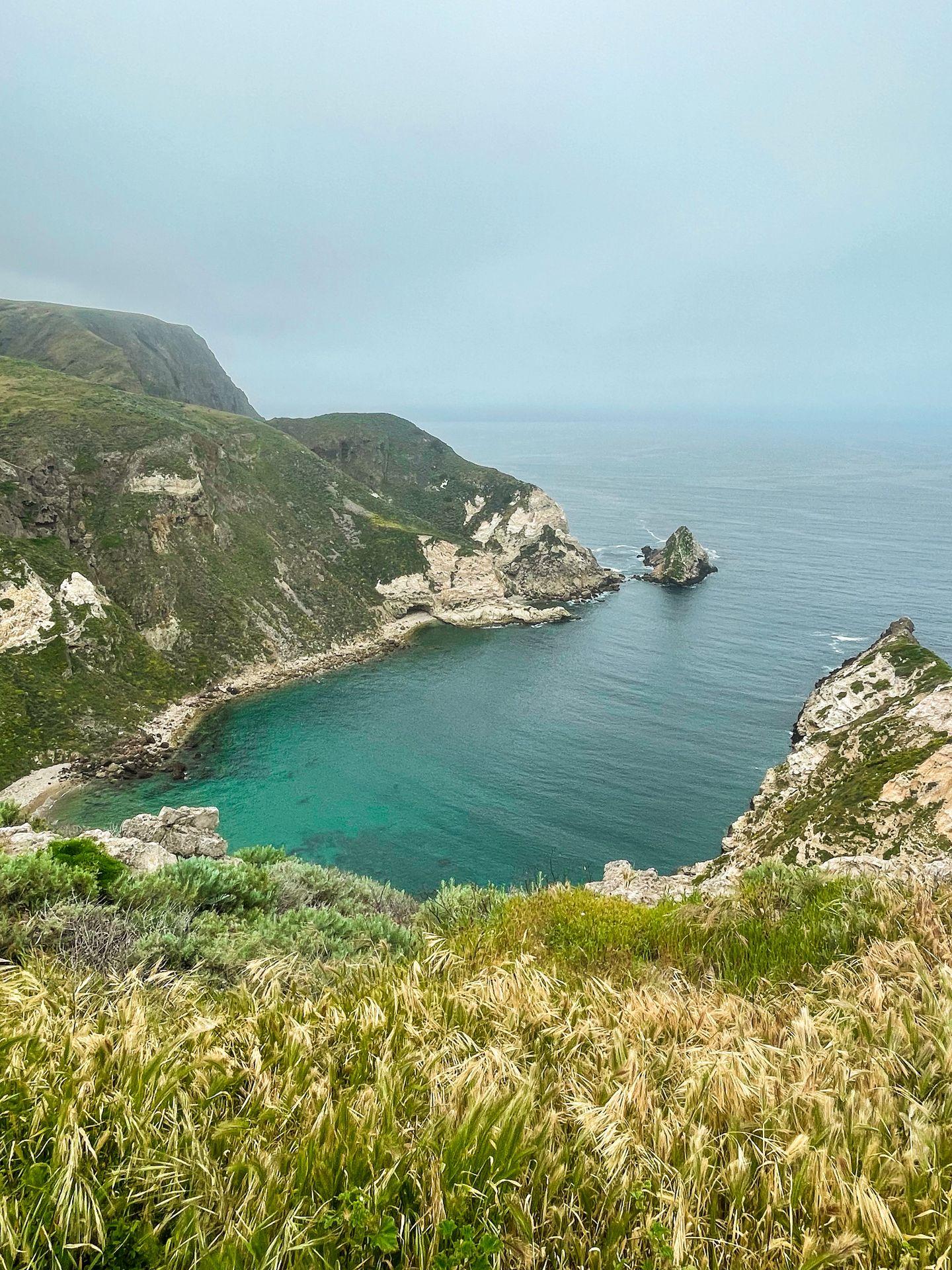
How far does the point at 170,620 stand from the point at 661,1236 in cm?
6718

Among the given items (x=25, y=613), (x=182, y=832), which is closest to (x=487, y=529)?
(x=25, y=613)

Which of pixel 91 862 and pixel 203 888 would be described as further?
pixel 203 888

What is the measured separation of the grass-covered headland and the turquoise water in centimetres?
3001

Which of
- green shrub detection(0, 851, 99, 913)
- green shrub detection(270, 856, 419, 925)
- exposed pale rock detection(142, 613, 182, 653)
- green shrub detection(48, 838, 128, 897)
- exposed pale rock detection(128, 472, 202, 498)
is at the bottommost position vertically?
exposed pale rock detection(142, 613, 182, 653)

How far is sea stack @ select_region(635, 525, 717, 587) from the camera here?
9475 centimetres

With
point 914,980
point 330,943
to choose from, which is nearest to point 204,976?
point 330,943

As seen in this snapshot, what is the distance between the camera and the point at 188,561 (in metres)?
67.3

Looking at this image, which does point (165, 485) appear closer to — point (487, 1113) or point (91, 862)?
point (91, 862)

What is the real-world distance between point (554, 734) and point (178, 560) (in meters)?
46.7

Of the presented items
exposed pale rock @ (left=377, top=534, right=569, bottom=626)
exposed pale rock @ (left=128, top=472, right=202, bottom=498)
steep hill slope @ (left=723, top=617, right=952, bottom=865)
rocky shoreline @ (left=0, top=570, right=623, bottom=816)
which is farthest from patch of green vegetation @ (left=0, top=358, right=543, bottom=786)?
steep hill slope @ (left=723, top=617, right=952, bottom=865)

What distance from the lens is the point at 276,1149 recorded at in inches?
138

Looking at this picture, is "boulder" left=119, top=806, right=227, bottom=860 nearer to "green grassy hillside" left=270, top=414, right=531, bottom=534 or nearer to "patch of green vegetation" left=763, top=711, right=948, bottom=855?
"patch of green vegetation" left=763, top=711, right=948, bottom=855

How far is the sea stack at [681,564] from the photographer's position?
94.8 metres

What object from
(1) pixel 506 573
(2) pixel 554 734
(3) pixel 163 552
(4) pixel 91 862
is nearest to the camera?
(4) pixel 91 862
